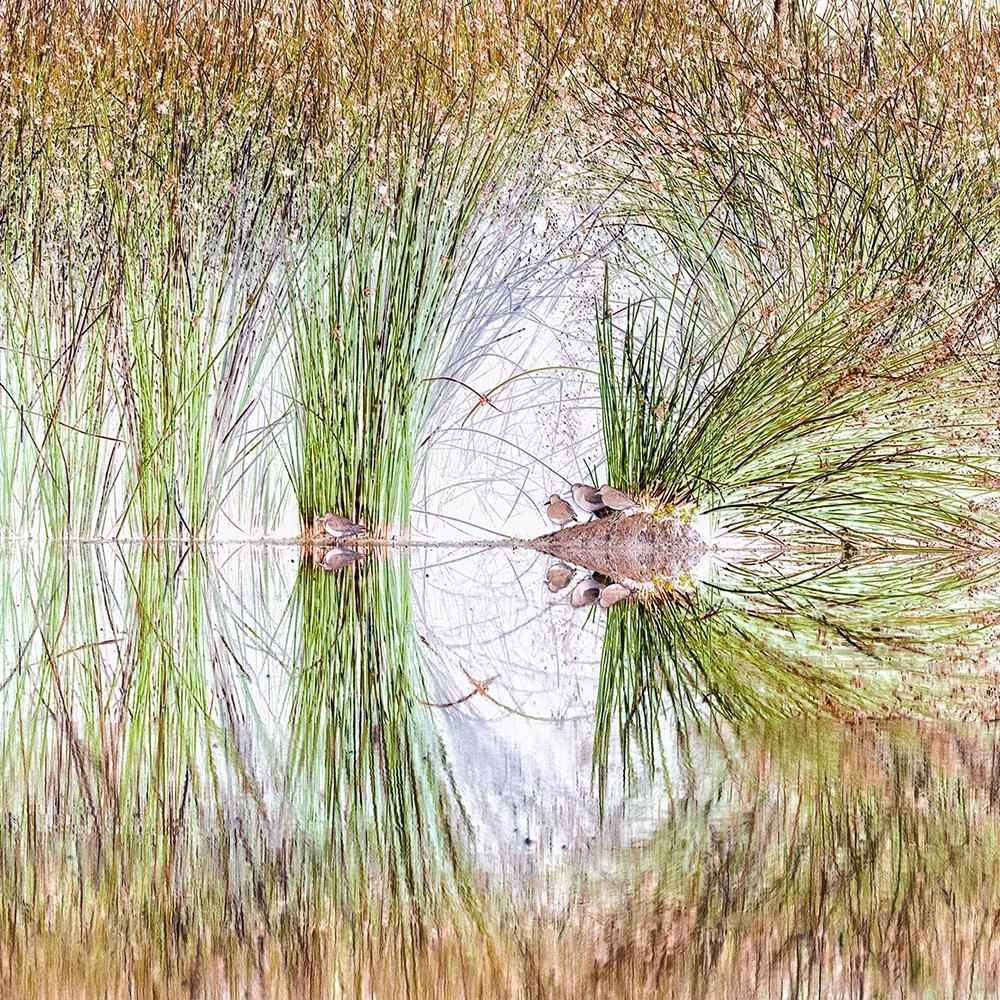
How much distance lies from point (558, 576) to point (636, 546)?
0.53 m

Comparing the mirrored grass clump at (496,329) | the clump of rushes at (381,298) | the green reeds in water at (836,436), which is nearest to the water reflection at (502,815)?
the mirrored grass clump at (496,329)

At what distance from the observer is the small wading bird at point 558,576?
264 centimetres

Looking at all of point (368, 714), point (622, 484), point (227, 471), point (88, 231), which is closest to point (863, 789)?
point (368, 714)

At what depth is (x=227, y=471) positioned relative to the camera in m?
3.62

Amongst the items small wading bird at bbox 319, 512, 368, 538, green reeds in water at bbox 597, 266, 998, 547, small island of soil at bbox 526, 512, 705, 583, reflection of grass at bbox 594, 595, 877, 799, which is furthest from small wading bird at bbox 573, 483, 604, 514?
reflection of grass at bbox 594, 595, 877, 799

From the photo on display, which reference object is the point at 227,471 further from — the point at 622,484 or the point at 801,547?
the point at 801,547

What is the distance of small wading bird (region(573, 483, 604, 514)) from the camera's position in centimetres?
339

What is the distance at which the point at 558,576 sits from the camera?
9.45ft

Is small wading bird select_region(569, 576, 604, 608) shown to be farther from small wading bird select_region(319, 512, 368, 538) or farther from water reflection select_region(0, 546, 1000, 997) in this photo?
small wading bird select_region(319, 512, 368, 538)

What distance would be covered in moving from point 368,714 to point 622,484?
2192 mm

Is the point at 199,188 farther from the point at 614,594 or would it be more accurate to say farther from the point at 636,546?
the point at 614,594

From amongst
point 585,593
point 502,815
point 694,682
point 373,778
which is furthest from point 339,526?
point 502,815

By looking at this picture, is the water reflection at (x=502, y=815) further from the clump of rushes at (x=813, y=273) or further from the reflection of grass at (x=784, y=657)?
the clump of rushes at (x=813, y=273)

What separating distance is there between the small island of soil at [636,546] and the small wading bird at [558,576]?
0.07m
